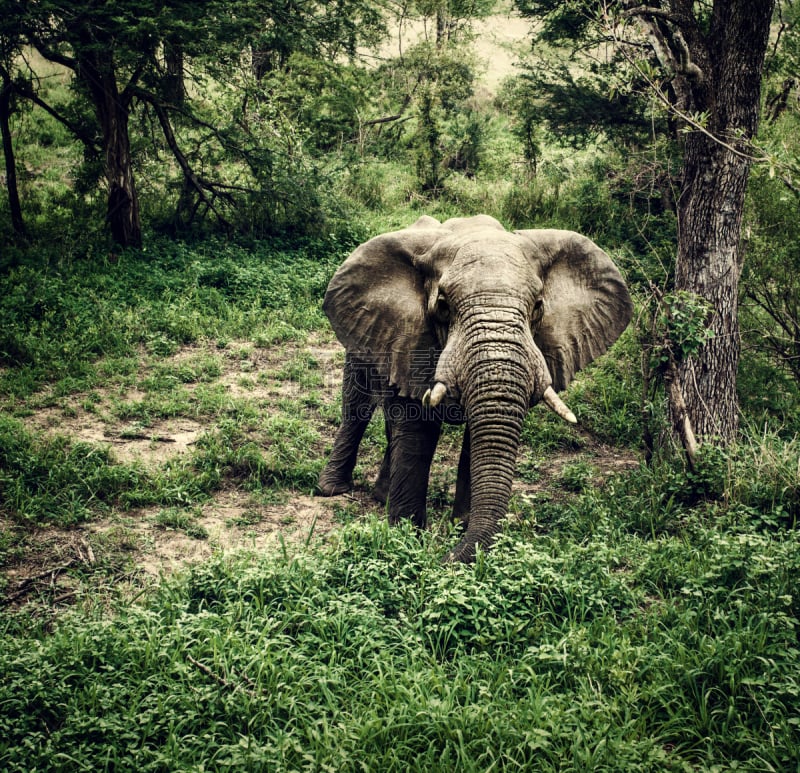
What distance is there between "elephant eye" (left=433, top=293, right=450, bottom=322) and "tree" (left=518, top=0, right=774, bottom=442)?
8.03ft

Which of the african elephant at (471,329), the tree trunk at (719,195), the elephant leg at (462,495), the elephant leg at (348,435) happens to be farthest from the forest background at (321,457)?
the african elephant at (471,329)

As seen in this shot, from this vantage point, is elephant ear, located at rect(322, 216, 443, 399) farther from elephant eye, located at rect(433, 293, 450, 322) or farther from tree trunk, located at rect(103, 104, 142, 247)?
tree trunk, located at rect(103, 104, 142, 247)

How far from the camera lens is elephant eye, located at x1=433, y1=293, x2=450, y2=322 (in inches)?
222

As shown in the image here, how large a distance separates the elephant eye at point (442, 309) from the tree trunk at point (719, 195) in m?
2.57

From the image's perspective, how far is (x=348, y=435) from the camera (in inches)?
298

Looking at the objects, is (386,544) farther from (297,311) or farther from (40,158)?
(40,158)

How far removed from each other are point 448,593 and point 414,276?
2709mm

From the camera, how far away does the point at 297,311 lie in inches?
423

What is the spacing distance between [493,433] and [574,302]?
1.62 metres

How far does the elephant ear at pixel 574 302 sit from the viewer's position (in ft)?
19.7

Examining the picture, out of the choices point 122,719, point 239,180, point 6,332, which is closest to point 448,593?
point 122,719

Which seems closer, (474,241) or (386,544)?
(386,544)

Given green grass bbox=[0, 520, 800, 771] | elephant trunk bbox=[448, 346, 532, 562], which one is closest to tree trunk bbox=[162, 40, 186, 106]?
elephant trunk bbox=[448, 346, 532, 562]

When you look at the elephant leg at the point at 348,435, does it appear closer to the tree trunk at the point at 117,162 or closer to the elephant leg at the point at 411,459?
the elephant leg at the point at 411,459
